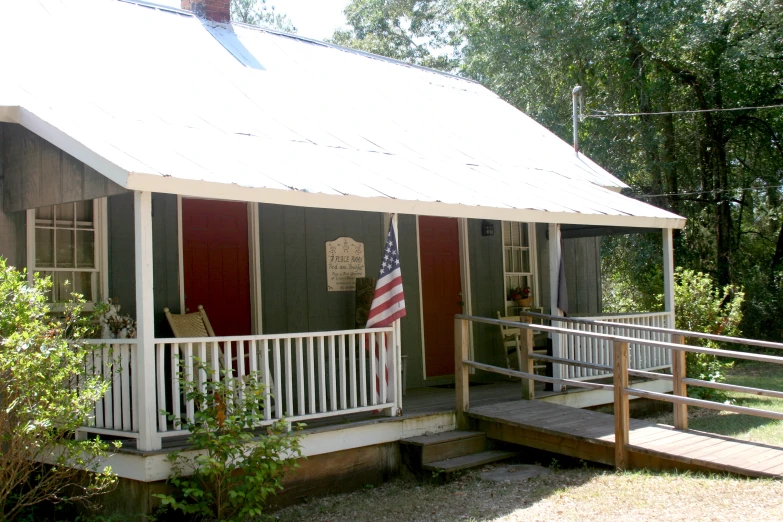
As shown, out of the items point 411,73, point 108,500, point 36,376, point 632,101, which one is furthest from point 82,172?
point 632,101

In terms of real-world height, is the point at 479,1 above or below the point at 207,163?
above

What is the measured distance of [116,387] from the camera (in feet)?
19.7

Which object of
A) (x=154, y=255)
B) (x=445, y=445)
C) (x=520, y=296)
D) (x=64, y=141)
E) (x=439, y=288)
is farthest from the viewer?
(x=520, y=296)

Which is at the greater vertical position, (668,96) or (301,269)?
(668,96)

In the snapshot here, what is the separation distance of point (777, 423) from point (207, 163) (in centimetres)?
695

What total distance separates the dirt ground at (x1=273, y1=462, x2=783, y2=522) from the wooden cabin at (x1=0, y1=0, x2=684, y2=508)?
0.58 metres

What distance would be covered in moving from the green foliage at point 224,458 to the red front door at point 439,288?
4.94 meters

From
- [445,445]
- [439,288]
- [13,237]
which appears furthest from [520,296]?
[13,237]

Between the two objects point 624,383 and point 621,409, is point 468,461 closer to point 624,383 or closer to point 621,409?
point 621,409

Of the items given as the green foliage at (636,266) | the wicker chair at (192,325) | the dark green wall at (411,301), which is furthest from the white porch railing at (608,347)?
the green foliage at (636,266)

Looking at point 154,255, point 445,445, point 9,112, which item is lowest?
point 445,445

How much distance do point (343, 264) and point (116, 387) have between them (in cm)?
410

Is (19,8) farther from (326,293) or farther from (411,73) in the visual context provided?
(411,73)

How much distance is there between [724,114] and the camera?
20.2 metres
